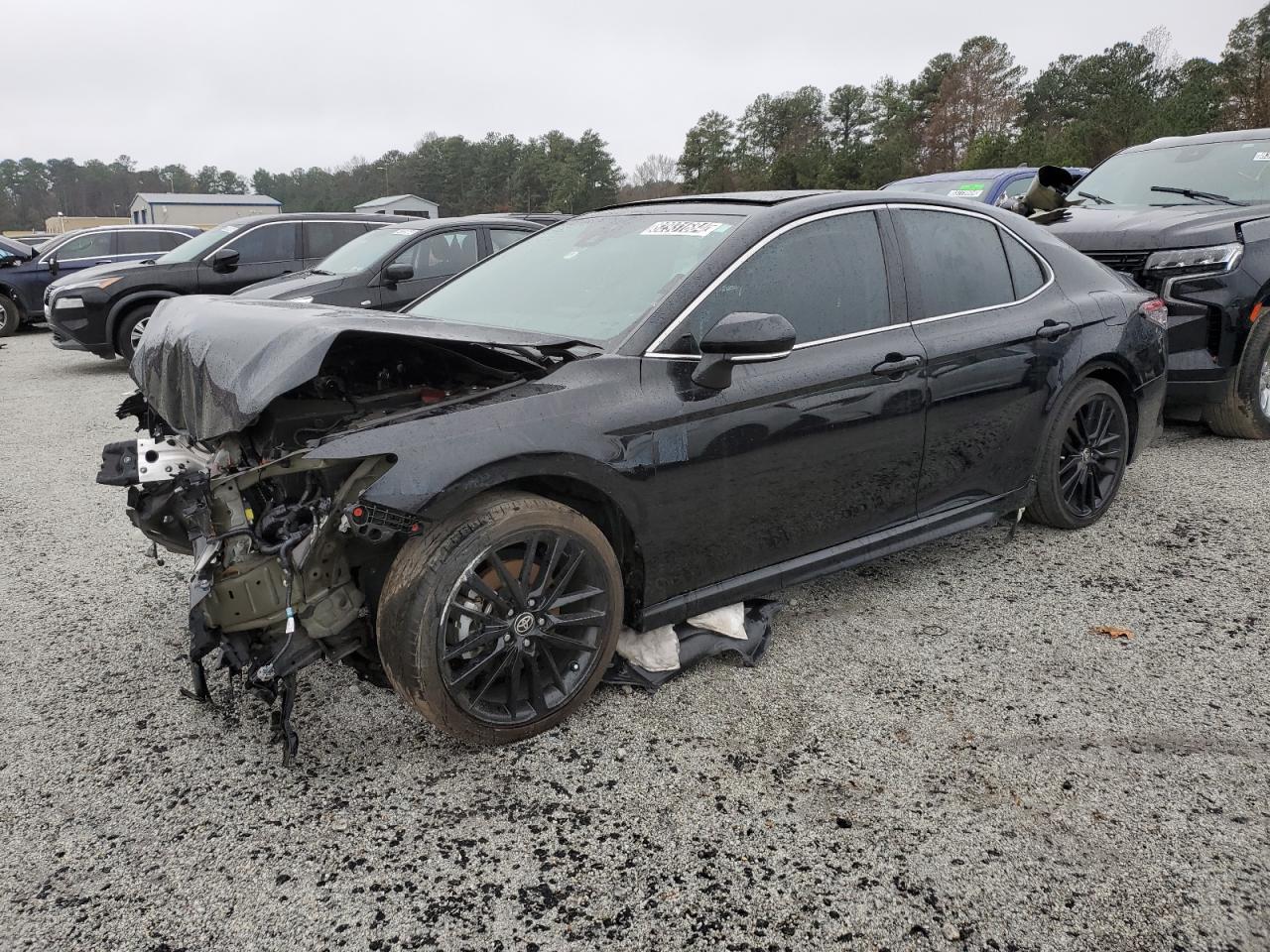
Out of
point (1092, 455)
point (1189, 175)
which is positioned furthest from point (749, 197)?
point (1189, 175)

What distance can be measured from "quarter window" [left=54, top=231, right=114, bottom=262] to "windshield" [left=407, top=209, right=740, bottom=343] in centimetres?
1330

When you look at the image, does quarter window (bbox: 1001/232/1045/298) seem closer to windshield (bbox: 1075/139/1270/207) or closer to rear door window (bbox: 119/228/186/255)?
windshield (bbox: 1075/139/1270/207)

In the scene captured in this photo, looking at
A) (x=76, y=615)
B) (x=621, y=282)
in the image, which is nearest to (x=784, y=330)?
(x=621, y=282)

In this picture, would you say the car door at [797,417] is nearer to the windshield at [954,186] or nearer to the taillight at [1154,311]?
the taillight at [1154,311]

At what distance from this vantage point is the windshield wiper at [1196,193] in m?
6.37

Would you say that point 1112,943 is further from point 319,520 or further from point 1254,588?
point 1254,588

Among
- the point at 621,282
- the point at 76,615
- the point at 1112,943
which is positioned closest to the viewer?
the point at 1112,943

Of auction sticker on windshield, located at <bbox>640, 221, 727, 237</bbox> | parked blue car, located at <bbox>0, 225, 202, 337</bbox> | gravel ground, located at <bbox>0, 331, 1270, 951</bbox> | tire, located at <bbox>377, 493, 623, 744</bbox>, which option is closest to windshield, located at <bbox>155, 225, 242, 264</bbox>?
parked blue car, located at <bbox>0, 225, 202, 337</bbox>

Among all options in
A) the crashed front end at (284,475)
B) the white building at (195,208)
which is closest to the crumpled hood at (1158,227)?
the crashed front end at (284,475)

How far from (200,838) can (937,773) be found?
2.06 meters

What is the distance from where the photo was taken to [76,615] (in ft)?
12.7

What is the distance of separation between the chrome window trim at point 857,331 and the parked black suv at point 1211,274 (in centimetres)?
217

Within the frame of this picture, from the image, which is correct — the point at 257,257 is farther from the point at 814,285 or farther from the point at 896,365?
the point at 896,365

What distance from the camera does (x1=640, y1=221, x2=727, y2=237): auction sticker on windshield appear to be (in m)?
3.38
